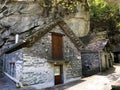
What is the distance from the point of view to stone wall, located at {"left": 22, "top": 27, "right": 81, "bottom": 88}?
43.2 feet

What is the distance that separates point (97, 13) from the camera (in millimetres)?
30703

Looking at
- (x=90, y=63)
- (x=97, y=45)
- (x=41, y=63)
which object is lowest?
(x=90, y=63)

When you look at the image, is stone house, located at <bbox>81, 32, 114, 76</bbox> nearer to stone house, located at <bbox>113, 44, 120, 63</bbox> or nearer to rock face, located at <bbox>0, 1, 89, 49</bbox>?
rock face, located at <bbox>0, 1, 89, 49</bbox>

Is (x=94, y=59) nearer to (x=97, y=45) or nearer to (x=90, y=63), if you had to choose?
(x=90, y=63)

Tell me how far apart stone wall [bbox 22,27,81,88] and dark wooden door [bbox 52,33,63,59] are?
1.16ft

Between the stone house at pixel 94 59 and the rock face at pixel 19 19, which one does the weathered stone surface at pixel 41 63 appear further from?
the rock face at pixel 19 19

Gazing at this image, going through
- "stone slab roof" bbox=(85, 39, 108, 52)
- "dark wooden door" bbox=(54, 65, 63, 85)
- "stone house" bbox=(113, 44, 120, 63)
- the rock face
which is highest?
the rock face

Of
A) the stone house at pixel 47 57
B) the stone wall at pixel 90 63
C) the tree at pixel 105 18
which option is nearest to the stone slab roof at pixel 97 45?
the stone wall at pixel 90 63

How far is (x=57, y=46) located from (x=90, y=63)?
6715mm

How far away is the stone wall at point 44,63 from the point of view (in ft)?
43.2

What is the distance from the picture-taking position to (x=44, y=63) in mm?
14219

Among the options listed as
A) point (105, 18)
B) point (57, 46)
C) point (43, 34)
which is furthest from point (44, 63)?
point (105, 18)

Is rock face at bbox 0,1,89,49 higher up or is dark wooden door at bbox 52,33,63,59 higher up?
rock face at bbox 0,1,89,49

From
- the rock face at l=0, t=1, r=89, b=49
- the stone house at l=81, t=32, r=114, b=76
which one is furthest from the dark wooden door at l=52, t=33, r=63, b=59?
the rock face at l=0, t=1, r=89, b=49
